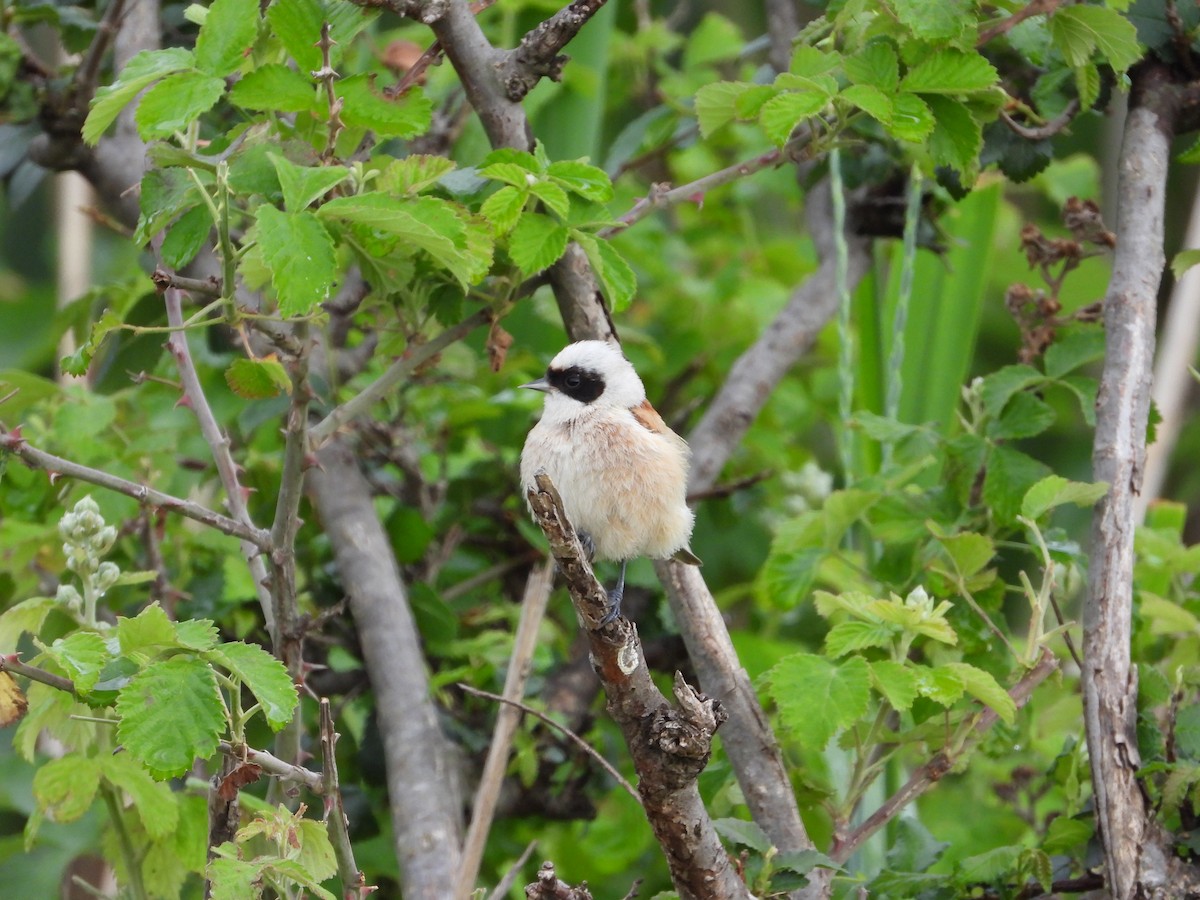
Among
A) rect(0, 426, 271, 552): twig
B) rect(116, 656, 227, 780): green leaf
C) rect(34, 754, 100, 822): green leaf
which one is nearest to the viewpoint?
rect(116, 656, 227, 780): green leaf

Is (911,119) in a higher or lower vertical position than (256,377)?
higher

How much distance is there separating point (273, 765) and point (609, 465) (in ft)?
2.73

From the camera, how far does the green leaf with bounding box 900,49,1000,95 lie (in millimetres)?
1863

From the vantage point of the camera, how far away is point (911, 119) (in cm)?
186

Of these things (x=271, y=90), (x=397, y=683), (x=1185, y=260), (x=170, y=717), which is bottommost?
(x=397, y=683)

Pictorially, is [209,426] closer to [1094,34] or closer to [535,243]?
[535,243]

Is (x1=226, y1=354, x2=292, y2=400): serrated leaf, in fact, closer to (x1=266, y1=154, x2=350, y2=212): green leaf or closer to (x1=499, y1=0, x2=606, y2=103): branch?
(x1=266, y1=154, x2=350, y2=212): green leaf

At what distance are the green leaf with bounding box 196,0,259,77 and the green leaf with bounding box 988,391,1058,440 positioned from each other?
1.36 metres

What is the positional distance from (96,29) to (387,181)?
1.18 m

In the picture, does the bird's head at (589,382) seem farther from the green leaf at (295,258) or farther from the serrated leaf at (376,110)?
the green leaf at (295,258)

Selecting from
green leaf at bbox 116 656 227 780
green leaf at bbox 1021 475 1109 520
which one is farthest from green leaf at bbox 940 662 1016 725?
green leaf at bbox 116 656 227 780

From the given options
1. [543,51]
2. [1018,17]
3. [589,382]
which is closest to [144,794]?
[589,382]

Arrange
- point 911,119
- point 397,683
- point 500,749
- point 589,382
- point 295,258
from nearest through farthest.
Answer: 1. point 295,258
2. point 911,119
3. point 500,749
4. point 589,382
5. point 397,683

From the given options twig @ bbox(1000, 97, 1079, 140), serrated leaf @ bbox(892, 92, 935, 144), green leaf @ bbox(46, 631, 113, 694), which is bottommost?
green leaf @ bbox(46, 631, 113, 694)
